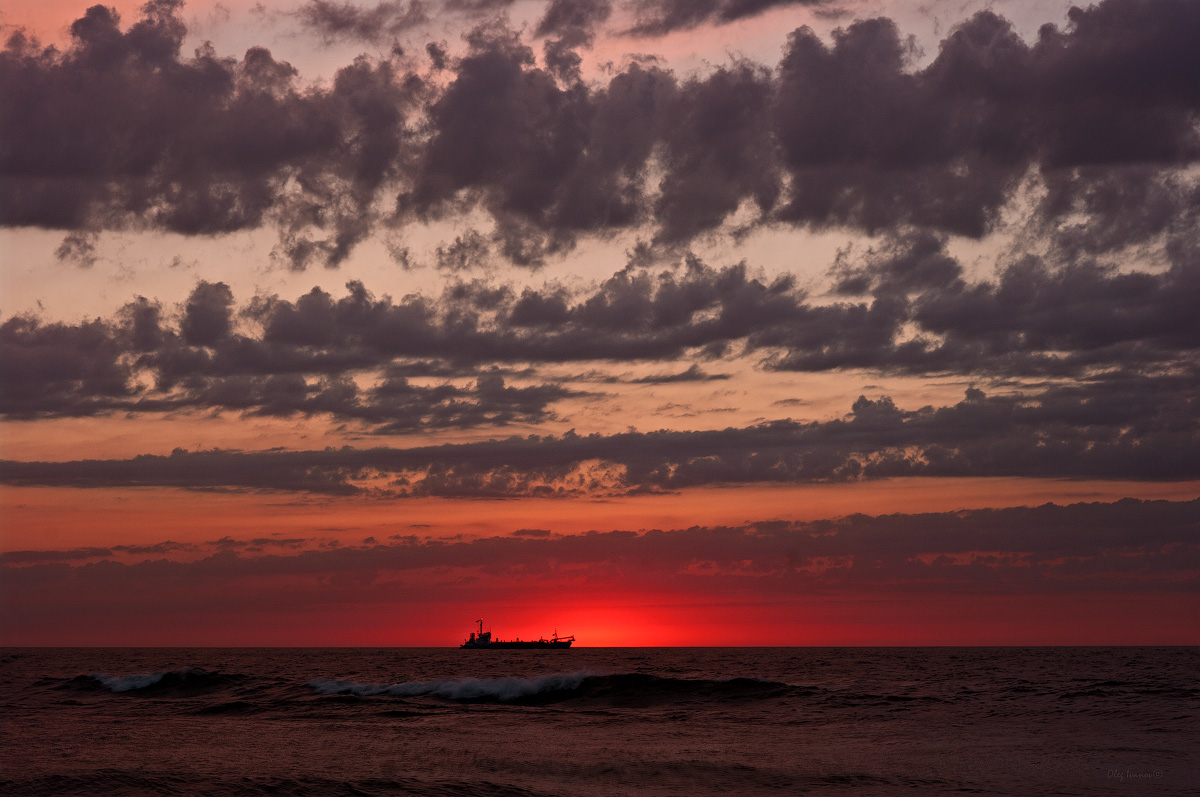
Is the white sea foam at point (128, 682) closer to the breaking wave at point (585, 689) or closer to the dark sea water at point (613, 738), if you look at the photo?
the dark sea water at point (613, 738)

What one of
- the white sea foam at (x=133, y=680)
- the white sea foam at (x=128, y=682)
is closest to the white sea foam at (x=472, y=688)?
the white sea foam at (x=133, y=680)

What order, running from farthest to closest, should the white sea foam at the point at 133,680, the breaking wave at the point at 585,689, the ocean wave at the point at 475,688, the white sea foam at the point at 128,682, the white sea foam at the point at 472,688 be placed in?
the white sea foam at the point at 133,680 → the white sea foam at the point at 128,682 → the white sea foam at the point at 472,688 → the ocean wave at the point at 475,688 → the breaking wave at the point at 585,689

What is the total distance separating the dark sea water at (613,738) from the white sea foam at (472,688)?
193 mm

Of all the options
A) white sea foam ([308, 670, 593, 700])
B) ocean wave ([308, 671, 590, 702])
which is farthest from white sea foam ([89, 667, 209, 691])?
white sea foam ([308, 670, 593, 700])

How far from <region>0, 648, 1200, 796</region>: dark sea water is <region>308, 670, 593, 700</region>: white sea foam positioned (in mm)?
193

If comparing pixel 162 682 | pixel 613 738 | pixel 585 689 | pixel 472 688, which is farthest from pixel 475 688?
pixel 162 682

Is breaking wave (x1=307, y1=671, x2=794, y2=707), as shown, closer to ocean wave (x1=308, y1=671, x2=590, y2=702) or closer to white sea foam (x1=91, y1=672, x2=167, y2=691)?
ocean wave (x1=308, y1=671, x2=590, y2=702)

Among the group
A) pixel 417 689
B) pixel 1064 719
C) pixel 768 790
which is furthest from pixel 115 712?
pixel 1064 719

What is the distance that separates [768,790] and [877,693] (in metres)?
33.8

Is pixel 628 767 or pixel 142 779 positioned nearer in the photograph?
pixel 142 779

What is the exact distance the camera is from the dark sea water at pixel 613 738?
31.4 m

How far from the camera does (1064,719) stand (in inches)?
1847

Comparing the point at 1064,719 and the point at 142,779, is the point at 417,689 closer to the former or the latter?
the point at 142,779

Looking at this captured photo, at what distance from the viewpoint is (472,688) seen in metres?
67.2
